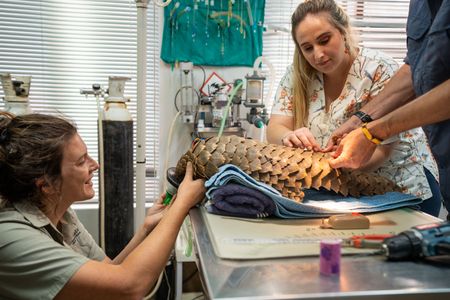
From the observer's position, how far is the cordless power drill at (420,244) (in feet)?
2.24

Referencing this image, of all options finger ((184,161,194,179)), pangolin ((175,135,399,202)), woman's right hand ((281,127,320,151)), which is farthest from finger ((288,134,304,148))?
finger ((184,161,194,179))

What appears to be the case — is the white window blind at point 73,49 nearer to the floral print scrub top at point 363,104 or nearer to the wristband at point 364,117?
the floral print scrub top at point 363,104

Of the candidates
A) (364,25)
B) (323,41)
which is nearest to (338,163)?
(323,41)

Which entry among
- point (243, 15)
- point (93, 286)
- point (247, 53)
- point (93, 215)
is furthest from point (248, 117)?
point (93, 286)

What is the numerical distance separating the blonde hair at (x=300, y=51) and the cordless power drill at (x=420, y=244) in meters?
0.81

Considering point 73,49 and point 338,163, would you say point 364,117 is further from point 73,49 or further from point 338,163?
point 73,49

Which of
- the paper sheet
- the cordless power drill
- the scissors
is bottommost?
the paper sheet

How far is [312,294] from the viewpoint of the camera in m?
0.58

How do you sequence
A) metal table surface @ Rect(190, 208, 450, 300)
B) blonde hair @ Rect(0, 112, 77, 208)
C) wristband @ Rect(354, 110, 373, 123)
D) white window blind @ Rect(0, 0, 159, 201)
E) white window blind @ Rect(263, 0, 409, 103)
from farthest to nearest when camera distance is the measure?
white window blind @ Rect(263, 0, 409, 103)
white window blind @ Rect(0, 0, 159, 201)
wristband @ Rect(354, 110, 373, 123)
blonde hair @ Rect(0, 112, 77, 208)
metal table surface @ Rect(190, 208, 450, 300)

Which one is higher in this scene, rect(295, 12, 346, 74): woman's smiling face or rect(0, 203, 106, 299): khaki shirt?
rect(295, 12, 346, 74): woman's smiling face

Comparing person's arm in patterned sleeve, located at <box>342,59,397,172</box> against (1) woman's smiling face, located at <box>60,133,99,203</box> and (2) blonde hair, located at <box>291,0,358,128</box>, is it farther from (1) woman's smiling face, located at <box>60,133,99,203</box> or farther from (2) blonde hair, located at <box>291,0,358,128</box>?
(1) woman's smiling face, located at <box>60,133,99,203</box>

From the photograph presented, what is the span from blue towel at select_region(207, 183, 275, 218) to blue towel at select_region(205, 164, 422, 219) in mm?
11

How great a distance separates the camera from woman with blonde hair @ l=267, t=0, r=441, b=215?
1.32m

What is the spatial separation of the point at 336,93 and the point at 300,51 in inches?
7.8
